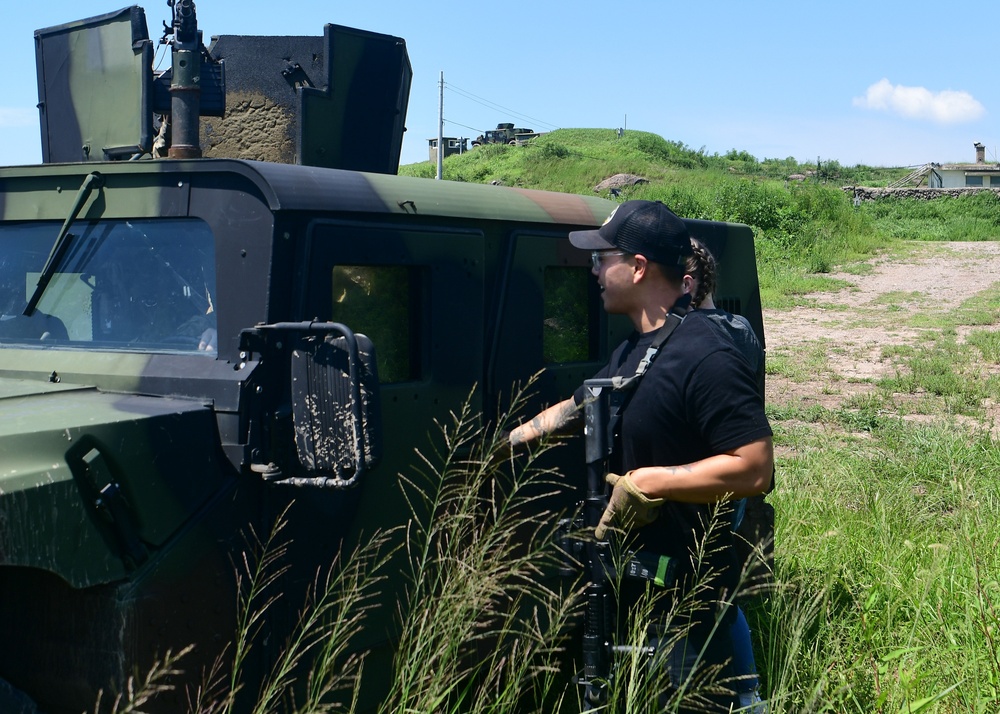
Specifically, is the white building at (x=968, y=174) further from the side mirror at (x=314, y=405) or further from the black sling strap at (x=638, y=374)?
the side mirror at (x=314, y=405)

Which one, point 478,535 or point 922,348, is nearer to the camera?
point 478,535

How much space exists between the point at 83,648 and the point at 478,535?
3.85 ft

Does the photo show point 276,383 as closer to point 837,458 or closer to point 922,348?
point 837,458

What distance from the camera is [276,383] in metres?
2.71

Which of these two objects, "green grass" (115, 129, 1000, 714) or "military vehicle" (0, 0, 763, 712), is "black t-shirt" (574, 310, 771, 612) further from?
"military vehicle" (0, 0, 763, 712)

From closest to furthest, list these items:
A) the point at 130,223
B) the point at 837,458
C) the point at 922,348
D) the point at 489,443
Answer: the point at 130,223 < the point at 489,443 < the point at 837,458 < the point at 922,348

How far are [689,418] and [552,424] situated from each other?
1.64 ft

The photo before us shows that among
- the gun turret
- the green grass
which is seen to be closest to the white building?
the green grass

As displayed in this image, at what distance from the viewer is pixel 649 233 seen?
2.94 metres

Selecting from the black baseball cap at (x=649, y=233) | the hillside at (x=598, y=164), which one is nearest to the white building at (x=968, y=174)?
the hillside at (x=598, y=164)

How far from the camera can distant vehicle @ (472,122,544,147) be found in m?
43.1

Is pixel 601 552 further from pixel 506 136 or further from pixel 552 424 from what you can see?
pixel 506 136

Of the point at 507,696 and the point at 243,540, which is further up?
the point at 243,540

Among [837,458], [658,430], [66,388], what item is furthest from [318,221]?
[837,458]
